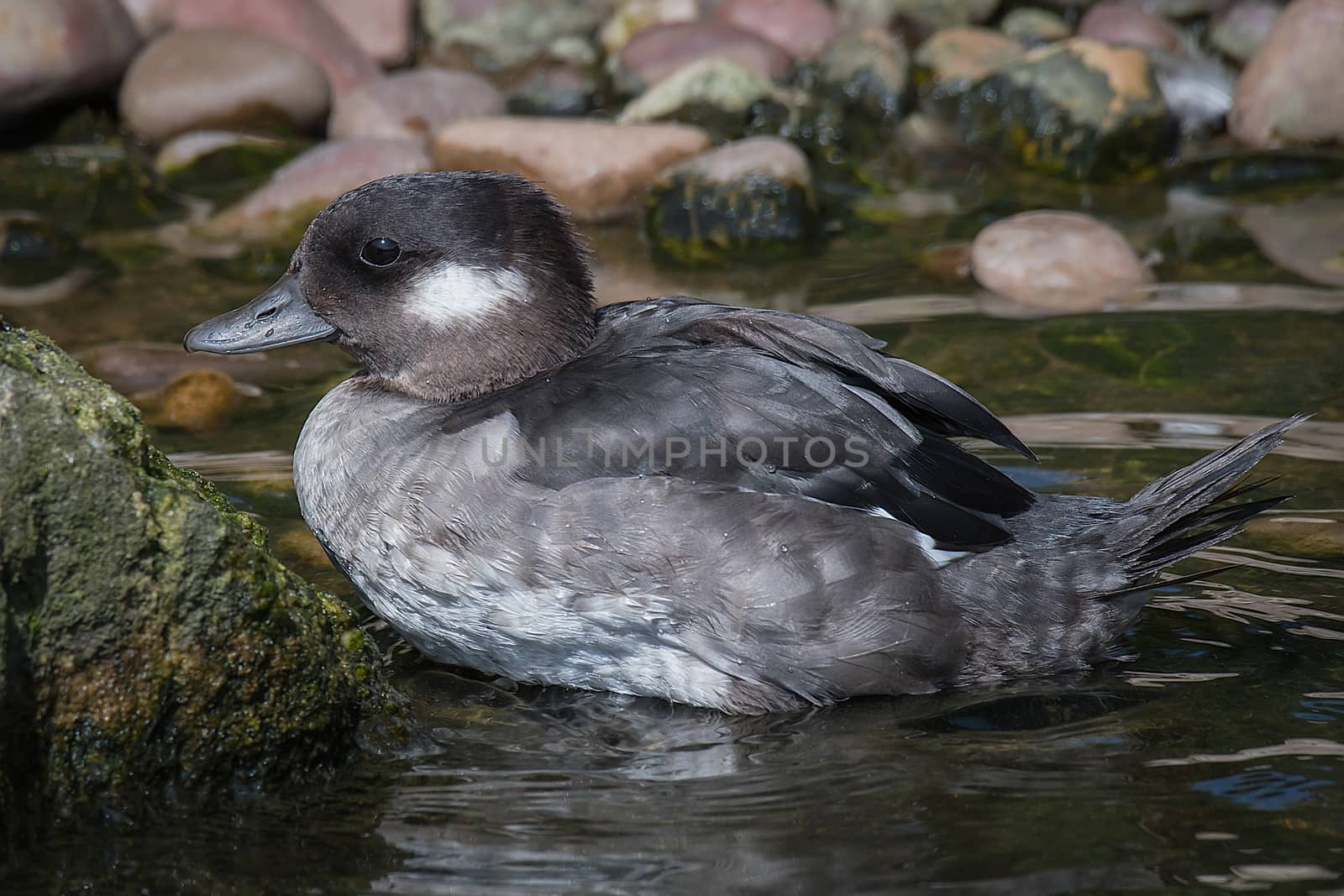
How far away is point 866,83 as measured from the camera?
957 centimetres

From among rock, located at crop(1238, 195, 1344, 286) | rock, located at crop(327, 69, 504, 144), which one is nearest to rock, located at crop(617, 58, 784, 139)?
rock, located at crop(327, 69, 504, 144)

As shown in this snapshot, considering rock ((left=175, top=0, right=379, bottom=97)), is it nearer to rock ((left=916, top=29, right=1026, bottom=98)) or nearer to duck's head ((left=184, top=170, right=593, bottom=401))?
rock ((left=916, top=29, right=1026, bottom=98))

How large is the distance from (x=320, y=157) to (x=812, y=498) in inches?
214

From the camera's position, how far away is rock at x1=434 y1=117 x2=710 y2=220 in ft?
27.0

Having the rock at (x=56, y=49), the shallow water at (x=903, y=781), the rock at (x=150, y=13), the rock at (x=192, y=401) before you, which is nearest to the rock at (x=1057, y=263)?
the shallow water at (x=903, y=781)

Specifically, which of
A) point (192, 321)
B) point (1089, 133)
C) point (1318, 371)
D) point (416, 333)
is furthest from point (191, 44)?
point (1318, 371)

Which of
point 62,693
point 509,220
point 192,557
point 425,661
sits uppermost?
point 509,220

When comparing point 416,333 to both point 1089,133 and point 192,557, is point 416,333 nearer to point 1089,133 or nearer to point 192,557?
point 192,557

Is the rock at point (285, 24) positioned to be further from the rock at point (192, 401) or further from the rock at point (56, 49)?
the rock at point (192, 401)

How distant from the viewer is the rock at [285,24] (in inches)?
388

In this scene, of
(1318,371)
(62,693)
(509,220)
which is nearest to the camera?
(62,693)

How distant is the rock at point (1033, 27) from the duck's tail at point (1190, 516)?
22.1 feet

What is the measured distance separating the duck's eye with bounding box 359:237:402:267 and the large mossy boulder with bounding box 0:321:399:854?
3.28 ft

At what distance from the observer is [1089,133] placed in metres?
8.57
